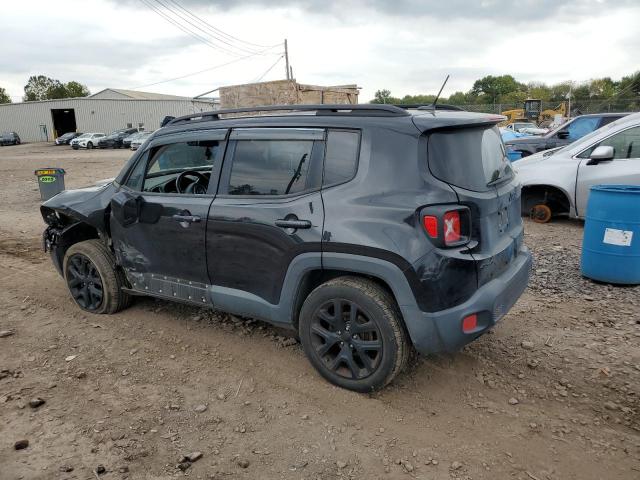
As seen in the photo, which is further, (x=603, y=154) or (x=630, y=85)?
(x=630, y=85)

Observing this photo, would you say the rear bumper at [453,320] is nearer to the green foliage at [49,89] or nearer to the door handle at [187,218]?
the door handle at [187,218]

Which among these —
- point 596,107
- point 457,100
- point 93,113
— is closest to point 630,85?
point 457,100

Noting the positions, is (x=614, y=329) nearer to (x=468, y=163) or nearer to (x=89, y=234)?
(x=468, y=163)

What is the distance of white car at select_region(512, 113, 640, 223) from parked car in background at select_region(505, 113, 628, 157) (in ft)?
7.80

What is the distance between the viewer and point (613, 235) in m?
4.95

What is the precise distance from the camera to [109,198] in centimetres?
434

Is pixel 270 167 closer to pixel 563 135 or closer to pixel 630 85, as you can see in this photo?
pixel 563 135

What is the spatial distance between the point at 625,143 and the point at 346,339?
230 inches

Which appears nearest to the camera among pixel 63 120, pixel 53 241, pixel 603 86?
pixel 53 241

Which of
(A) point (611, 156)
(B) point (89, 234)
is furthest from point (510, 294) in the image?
(A) point (611, 156)

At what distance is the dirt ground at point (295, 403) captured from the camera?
105 inches

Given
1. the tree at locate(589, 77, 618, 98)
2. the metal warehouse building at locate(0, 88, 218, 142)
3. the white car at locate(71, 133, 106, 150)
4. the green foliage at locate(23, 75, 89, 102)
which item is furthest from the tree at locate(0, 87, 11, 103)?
the tree at locate(589, 77, 618, 98)

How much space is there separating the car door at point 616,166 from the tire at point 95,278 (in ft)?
19.5

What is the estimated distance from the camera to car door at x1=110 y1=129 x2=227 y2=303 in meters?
3.77
